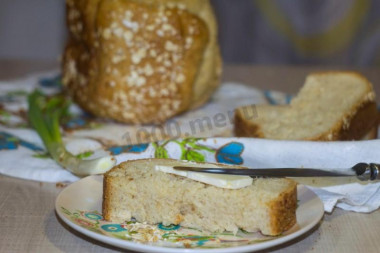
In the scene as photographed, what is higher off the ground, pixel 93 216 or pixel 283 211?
pixel 283 211

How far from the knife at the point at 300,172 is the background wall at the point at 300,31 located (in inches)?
129

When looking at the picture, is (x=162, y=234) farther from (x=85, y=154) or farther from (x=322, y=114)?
(x=322, y=114)

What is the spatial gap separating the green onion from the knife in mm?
331

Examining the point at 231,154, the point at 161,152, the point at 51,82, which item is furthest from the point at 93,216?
the point at 51,82

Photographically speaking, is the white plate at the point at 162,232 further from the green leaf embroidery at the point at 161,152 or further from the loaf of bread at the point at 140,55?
the loaf of bread at the point at 140,55

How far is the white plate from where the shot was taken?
1.09 meters

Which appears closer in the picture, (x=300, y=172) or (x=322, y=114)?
(x=300, y=172)

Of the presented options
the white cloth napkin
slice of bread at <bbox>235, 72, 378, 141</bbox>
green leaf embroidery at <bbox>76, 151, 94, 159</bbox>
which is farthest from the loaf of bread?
green leaf embroidery at <bbox>76, 151, 94, 159</bbox>

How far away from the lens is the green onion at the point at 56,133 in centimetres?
154

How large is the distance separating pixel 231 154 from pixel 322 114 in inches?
17.7

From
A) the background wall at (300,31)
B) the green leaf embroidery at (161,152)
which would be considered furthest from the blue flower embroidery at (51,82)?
the background wall at (300,31)

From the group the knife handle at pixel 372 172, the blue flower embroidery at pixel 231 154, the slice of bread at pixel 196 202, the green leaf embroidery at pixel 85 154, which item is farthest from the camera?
the green leaf embroidery at pixel 85 154

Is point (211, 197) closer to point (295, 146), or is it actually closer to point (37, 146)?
point (295, 146)

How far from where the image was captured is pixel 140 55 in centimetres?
200
